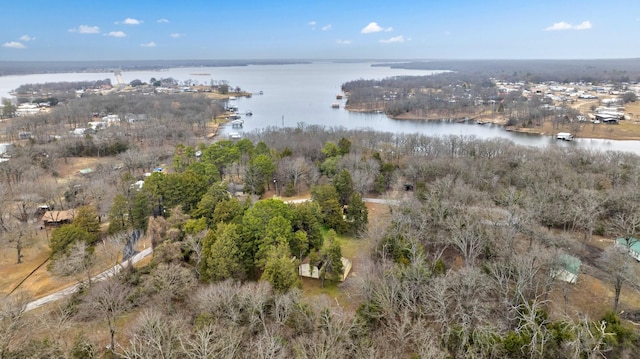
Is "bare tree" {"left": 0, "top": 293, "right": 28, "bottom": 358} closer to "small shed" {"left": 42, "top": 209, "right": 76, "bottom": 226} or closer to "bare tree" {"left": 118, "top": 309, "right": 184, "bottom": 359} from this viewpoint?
"bare tree" {"left": 118, "top": 309, "right": 184, "bottom": 359}

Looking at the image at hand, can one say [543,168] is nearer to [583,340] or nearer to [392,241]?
[392,241]

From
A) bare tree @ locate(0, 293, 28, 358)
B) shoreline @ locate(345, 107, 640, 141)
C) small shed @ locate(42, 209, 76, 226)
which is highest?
shoreline @ locate(345, 107, 640, 141)

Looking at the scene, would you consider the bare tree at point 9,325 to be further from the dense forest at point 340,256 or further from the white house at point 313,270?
the white house at point 313,270

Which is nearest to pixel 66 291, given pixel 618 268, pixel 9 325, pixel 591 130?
pixel 9 325

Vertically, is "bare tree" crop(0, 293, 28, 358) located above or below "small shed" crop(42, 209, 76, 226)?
above

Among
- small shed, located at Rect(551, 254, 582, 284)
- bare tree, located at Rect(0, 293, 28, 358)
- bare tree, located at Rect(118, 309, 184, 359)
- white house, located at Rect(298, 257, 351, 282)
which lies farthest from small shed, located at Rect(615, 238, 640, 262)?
bare tree, located at Rect(0, 293, 28, 358)

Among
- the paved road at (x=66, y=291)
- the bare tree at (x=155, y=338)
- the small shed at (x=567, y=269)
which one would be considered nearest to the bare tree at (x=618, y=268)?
the small shed at (x=567, y=269)

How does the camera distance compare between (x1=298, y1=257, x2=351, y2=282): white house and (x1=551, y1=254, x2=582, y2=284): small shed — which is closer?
(x1=551, y1=254, x2=582, y2=284): small shed

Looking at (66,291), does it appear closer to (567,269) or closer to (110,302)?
(110,302)
